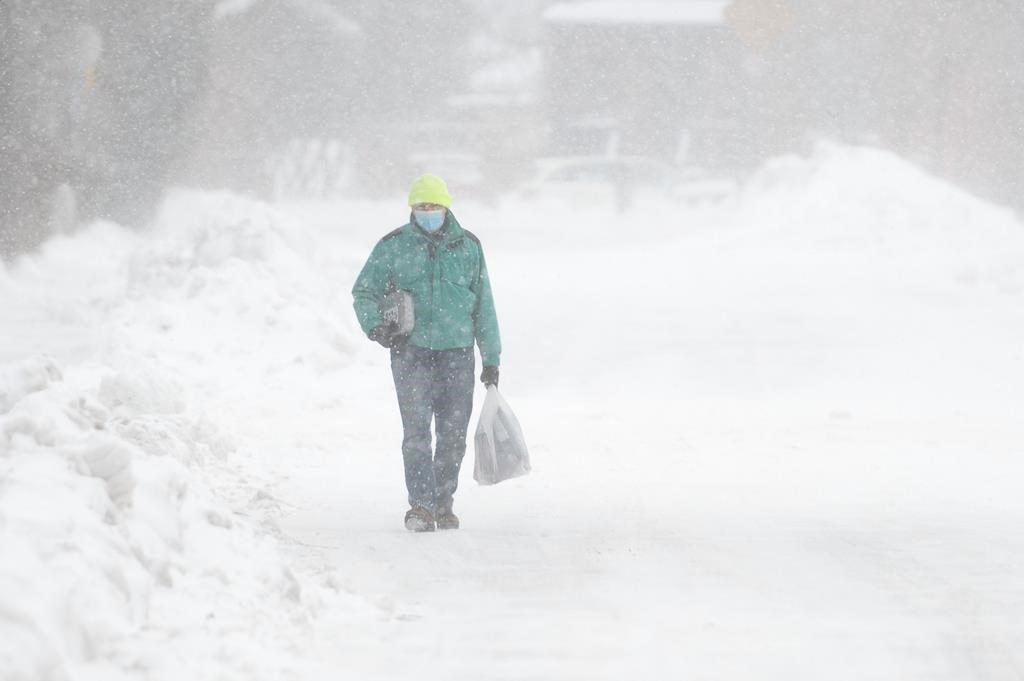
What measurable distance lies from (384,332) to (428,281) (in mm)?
285

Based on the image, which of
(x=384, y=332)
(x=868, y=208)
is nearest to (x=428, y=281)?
(x=384, y=332)

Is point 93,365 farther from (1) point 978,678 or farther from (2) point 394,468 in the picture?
(1) point 978,678

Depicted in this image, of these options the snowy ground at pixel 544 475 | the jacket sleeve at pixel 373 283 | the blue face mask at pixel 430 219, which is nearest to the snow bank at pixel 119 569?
the snowy ground at pixel 544 475

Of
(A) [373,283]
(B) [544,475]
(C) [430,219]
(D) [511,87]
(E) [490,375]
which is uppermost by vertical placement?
(D) [511,87]

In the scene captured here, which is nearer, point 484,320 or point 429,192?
point 429,192

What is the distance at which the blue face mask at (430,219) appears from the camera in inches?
236

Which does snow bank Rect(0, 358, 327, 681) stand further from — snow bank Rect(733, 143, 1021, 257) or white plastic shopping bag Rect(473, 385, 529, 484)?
snow bank Rect(733, 143, 1021, 257)

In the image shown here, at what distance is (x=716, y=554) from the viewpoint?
18.5 ft

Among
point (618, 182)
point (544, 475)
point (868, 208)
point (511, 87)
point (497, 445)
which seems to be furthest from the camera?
point (511, 87)

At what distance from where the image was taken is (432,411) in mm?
6152

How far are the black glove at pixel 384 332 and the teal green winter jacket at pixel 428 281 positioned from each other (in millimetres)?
27

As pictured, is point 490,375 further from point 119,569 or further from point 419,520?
point 119,569

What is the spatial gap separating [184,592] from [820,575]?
2312 mm

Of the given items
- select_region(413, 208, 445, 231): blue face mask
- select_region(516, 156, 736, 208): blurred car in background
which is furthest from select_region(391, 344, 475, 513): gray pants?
select_region(516, 156, 736, 208): blurred car in background
